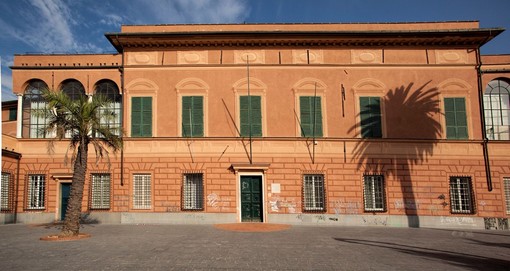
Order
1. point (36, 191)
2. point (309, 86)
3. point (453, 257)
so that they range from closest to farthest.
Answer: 1. point (453, 257)
2. point (36, 191)
3. point (309, 86)

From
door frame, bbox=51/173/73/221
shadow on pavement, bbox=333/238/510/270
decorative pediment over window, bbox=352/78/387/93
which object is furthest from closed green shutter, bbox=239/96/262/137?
door frame, bbox=51/173/73/221

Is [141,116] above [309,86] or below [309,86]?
below

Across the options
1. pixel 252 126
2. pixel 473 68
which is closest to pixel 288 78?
pixel 252 126

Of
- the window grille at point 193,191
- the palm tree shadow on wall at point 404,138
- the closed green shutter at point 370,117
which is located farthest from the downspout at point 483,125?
the window grille at point 193,191

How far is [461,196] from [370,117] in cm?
613

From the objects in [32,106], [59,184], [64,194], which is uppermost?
[32,106]

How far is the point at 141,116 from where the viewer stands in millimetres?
22062

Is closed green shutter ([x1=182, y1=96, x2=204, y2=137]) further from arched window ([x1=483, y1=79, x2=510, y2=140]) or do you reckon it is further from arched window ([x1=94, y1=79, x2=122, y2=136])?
arched window ([x1=483, y1=79, x2=510, y2=140])

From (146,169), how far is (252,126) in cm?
579

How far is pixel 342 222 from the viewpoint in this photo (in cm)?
2125

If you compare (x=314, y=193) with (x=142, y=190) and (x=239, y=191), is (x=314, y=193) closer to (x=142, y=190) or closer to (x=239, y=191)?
(x=239, y=191)

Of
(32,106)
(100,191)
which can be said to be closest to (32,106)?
(32,106)

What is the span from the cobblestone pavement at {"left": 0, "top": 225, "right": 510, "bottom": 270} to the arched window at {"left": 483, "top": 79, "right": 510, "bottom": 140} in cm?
767

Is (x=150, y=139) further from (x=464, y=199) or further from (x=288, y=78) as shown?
(x=464, y=199)
